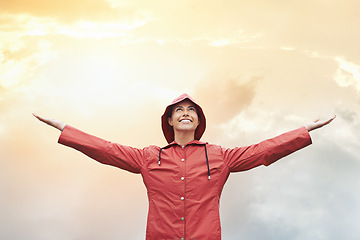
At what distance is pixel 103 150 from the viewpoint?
6.36 meters

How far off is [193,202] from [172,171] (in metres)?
0.55

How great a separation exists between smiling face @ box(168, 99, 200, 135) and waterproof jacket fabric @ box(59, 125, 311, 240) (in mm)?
282

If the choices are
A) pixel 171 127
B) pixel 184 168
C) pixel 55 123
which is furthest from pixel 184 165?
pixel 55 123

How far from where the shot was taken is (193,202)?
6070 mm

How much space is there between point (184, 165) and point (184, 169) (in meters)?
0.07

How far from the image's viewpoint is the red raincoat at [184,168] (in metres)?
5.99

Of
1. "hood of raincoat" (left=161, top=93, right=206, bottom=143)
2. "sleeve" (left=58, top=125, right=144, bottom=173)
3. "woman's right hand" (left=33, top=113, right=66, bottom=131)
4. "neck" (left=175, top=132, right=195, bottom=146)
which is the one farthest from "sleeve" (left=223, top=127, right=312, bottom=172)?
"woman's right hand" (left=33, top=113, right=66, bottom=131)

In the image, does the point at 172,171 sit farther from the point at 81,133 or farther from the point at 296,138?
the point at 296,138

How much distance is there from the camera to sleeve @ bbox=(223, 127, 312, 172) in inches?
246

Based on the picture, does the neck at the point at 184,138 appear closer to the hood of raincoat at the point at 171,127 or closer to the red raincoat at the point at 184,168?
the red raincoat at the point at 184,168

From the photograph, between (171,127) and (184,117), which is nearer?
(184,117)

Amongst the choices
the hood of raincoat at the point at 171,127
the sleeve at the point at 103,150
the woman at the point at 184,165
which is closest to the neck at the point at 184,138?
the woman at the point at 184,165

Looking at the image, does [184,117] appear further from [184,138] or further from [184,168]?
[184,168]

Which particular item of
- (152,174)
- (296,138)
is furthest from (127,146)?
(296,138)
